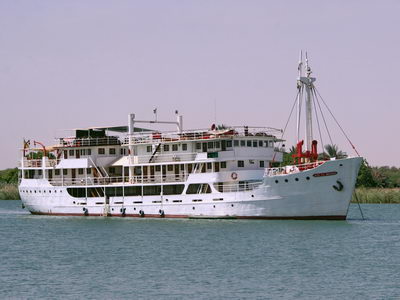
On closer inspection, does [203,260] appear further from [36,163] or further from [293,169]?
[36,163]

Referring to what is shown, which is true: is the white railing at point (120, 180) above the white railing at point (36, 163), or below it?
below

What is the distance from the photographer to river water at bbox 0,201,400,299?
97.8 ft

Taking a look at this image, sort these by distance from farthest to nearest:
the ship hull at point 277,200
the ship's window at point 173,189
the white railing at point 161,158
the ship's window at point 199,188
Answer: the white railing at point 161,158
the ship's window at point 173,189
the ship's window at point 199,188
the ship hull at point 277,200

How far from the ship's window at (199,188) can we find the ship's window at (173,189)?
3.22 ft

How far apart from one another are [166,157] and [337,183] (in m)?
14.8

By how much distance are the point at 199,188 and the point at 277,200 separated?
6.80 meters

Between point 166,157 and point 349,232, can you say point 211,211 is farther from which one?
point 349,232

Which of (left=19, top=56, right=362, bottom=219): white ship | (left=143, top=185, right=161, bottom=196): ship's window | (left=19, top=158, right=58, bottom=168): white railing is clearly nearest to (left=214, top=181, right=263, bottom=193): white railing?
(left=19, top=56, right=362, bottom=219): white ship

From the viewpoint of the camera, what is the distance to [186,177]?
5800cm

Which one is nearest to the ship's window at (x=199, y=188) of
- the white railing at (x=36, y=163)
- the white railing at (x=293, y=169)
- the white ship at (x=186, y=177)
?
the white ship at (x=186, y=177)

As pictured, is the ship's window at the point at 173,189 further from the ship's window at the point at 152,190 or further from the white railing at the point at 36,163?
the white railing at the point at 36,163

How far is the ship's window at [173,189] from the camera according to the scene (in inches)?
2300

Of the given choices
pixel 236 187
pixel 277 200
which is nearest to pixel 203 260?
pixel 277 200

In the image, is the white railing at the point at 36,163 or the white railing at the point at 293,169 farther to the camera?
the white railing at the point at 36,163
